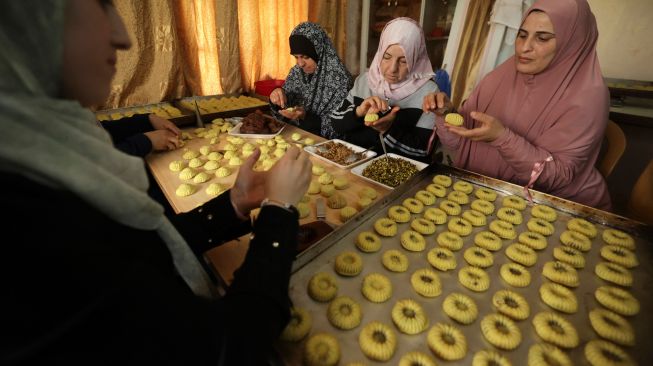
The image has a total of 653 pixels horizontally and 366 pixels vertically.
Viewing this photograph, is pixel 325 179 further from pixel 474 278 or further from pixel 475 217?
pixel 474 278

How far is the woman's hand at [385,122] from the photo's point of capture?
218 centimetres

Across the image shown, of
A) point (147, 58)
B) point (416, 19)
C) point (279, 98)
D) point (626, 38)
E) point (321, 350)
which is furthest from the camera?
point (416, 19)

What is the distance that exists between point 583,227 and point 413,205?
2.57ft

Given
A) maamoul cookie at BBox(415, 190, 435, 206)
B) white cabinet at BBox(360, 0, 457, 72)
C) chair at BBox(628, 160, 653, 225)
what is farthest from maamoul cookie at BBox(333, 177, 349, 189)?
white cabinet at BBox(360, 0, 457, 72)

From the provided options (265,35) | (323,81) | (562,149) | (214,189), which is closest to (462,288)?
(562,149)

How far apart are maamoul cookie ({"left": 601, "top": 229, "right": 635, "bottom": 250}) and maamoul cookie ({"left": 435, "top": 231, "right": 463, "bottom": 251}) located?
25.6 inches

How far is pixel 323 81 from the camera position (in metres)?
3.15

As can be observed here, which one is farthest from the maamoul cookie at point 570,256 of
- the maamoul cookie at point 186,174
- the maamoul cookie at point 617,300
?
the maamoul cookie at point 186,174

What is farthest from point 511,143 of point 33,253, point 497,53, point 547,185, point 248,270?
point 497,53

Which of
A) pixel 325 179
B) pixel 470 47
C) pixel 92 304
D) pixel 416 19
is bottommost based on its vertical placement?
pixel 325 179

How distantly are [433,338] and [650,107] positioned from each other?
13.2ft

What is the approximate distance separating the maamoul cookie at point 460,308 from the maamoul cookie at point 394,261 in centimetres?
20

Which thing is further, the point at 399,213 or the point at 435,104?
the point at 435,104

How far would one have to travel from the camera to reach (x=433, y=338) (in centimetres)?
94
